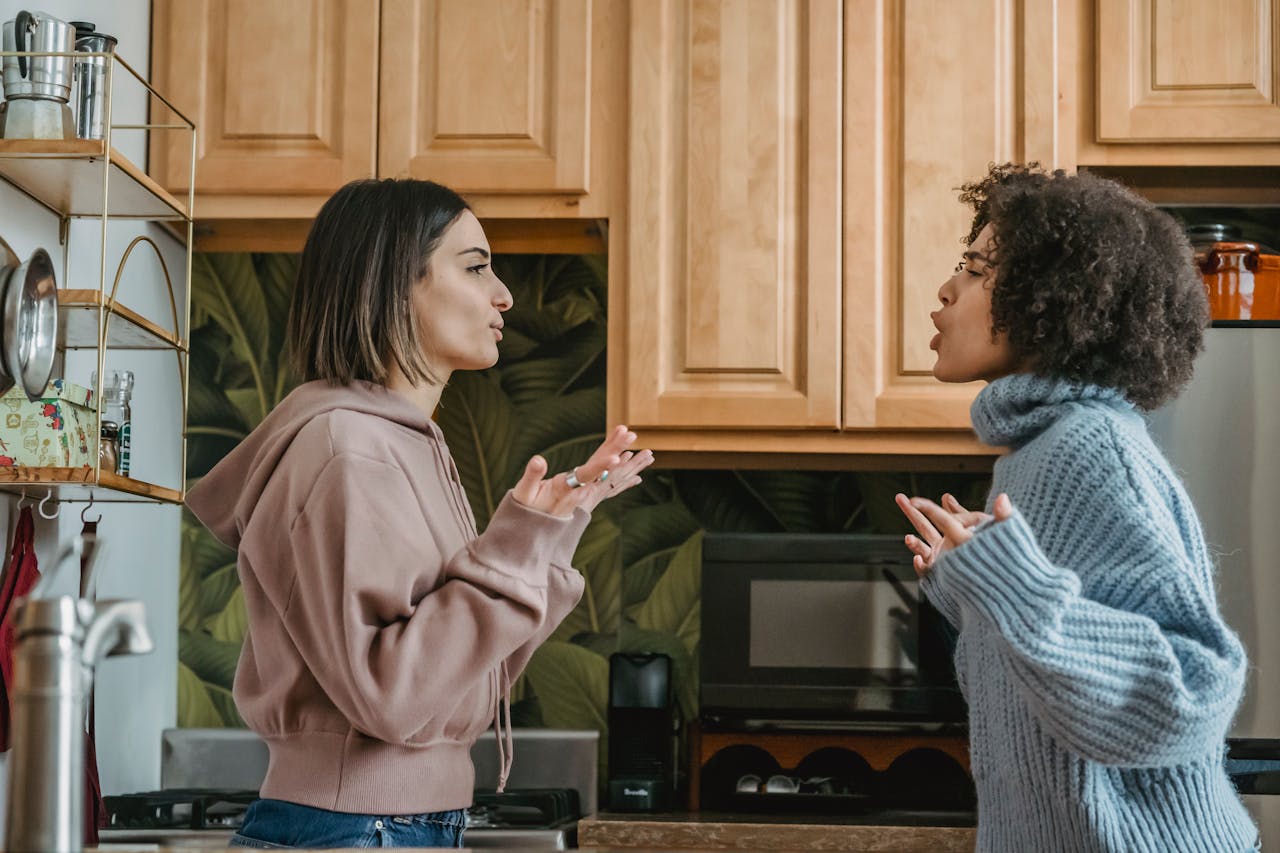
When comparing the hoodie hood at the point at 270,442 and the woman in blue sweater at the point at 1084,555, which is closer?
the woman in blue sweater at the point at 1084,555

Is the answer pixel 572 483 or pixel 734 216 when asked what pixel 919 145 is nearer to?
pixel 734 216

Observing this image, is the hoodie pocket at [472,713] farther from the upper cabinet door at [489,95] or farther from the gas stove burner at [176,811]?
the upper cabinet door at [489,95]

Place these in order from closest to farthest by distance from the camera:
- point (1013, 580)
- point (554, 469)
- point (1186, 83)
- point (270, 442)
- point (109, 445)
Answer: point (1013, 580), point (270, 442), point (109, 445), point (1186, 83), point (554, 469)

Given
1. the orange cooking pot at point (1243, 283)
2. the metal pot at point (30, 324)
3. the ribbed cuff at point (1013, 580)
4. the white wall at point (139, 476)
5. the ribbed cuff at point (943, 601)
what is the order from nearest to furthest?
the ribbed cuff at point (1013, 580) → the ribbed cuff at point (943, 601) → the metal pot at point (30, 324) → the white wall at point (139, 476) → the orange cooking pot at point (1243, 283)

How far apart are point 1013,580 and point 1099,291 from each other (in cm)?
35

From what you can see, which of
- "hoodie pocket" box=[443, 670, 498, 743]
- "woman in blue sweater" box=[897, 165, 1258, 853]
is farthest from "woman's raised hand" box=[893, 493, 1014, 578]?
"hoodie pocket" box=[443, 670, 498, 743]

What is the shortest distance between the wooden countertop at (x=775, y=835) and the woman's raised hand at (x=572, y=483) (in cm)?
96

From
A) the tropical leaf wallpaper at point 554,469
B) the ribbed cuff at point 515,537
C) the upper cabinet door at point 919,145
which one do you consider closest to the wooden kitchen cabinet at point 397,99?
the tropical leaf wallpaper at point 554,469

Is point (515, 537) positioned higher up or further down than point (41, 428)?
further down

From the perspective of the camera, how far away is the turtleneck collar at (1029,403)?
1.40m

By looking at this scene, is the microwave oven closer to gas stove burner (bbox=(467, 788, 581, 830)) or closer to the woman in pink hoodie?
gas stove burner (bbox=(467, 788, 581, 830))

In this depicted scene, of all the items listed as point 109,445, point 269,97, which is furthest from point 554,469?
point 109,445

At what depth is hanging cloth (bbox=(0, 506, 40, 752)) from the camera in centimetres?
177

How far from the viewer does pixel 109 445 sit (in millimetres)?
1949
